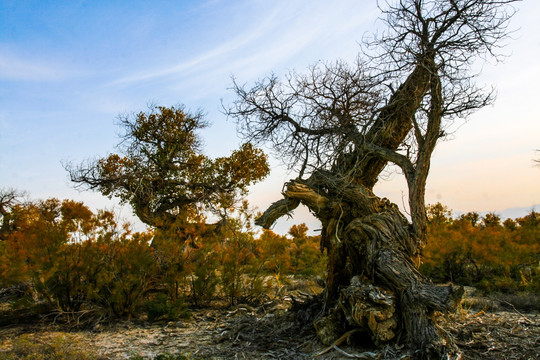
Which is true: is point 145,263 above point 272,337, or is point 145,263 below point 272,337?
above

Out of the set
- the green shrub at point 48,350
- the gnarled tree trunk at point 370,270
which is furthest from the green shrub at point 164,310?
the gnarled tree trunk at point 370,270

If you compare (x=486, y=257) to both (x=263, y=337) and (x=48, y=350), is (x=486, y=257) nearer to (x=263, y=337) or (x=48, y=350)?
(x=263, y=337)

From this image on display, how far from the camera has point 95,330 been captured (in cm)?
646

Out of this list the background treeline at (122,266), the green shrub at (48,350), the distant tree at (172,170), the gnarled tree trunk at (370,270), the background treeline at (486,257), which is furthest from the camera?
the distant tree at (172,170)

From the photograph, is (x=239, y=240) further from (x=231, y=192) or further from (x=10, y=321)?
(x=231, y=192)

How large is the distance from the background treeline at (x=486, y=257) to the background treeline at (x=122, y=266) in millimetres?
4408

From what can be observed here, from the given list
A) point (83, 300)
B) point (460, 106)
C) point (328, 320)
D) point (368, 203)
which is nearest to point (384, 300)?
point (328, 320)

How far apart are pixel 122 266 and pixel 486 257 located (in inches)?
307

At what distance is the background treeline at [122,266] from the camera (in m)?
6.59

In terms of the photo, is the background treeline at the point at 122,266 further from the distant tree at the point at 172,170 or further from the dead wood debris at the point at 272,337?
the distant tree at the point at 172,170

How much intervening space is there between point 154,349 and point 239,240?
2.91 meters

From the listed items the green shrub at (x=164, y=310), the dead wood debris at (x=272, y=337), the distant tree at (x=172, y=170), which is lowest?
the dead wood debris at (x=272, y=337)

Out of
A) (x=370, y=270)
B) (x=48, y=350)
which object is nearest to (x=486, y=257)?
(x=370, y=270)

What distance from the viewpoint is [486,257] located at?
9.23 m
